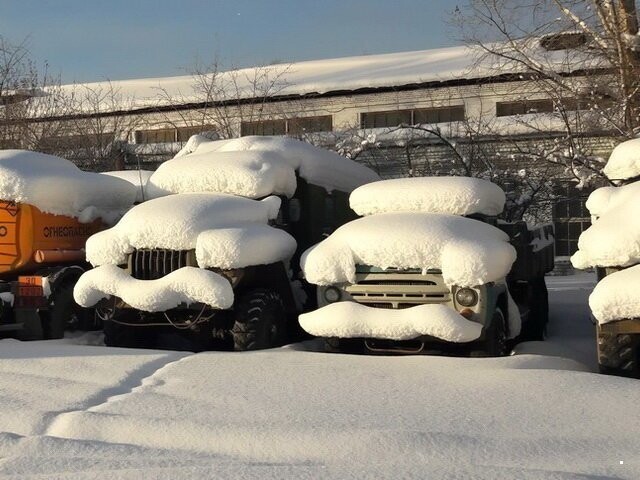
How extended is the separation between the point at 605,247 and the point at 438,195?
1.87m

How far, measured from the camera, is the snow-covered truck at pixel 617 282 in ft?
19.8

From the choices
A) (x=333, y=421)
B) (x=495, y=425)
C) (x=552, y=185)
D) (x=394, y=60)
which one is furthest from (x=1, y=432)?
(x=394, y=60)

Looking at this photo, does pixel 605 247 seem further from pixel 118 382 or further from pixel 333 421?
pixel 118 382

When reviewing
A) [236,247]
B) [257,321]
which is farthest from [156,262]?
[257,321]

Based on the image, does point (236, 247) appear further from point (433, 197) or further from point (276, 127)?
point (276, 127)

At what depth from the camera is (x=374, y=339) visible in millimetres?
7230

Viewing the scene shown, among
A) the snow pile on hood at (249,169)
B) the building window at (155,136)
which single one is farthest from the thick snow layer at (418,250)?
the building window at (155,136)

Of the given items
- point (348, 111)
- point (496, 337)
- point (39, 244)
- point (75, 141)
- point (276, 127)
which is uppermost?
point (348, 111)

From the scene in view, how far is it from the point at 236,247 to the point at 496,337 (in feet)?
7.81

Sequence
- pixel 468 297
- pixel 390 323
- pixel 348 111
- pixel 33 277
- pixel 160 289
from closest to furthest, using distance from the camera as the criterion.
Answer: pixel 390 323, pixel 468 297, pixel 160 289, pixel 33 277, pixel 348 111

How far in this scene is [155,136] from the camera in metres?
26.1

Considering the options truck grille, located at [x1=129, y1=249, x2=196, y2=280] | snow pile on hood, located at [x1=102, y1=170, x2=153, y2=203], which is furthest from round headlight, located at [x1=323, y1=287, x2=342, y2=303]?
snow pile on hood, located at [x1=102, y1=170, x2=153, y2=203]

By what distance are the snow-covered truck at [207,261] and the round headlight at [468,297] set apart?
1.84 meters

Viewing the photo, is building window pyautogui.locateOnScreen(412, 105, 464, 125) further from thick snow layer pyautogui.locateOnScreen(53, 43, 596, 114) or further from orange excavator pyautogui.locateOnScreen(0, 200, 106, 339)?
orange excavator pyautogui.locateOnScreen(0, 200, 106, 339)
